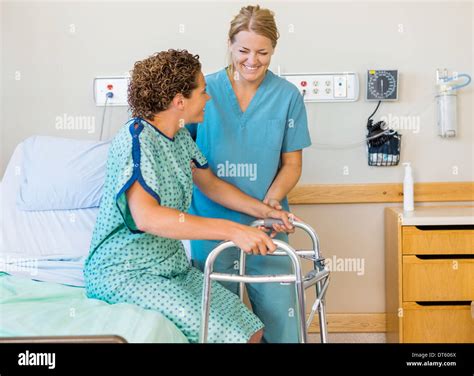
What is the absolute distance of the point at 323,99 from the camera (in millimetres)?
2145

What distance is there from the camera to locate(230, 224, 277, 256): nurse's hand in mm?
1074

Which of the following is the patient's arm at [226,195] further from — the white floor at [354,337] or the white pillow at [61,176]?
the white floor at [354,337]

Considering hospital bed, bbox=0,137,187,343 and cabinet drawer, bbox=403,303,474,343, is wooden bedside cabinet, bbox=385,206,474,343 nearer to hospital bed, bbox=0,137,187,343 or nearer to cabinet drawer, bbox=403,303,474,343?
Answer: cabinet drawer, bbox=403,303,474,343

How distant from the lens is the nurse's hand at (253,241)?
1.07m

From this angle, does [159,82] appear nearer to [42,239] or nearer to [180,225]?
[180,225]

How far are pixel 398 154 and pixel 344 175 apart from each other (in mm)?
191

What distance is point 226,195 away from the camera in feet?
5.02

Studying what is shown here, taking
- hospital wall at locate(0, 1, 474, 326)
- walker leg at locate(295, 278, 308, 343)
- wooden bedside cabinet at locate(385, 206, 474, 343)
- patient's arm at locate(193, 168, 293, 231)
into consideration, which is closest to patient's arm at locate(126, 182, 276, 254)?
walker leg at locate(295, 278, 308, 343)

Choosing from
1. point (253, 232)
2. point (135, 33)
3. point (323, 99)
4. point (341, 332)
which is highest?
point (135, 33)

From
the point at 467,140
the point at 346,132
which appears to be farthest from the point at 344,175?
the point at 467,140

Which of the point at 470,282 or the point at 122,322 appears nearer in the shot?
the point at 122,322

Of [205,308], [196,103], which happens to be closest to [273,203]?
[196,103]
